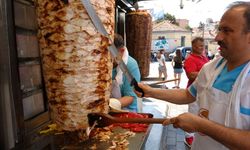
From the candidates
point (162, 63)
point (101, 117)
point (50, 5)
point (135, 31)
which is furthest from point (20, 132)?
point (162, 63)

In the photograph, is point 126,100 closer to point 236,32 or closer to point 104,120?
point 104,120

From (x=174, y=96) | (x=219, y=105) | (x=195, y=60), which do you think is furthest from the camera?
(x=195, y=60)

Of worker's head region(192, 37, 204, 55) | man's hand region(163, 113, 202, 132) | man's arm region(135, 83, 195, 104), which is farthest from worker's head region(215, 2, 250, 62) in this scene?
worker's head region(192, 37, 204, 55)

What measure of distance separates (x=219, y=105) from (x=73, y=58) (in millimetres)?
952

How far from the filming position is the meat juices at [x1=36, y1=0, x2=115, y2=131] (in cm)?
99

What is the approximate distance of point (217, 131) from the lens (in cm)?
129

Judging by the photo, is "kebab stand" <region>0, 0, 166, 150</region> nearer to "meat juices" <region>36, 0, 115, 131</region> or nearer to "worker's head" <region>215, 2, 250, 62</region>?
"meat juices" <region>36, 0, 115, 131</region>

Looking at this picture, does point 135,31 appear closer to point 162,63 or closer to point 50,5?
point 50,5

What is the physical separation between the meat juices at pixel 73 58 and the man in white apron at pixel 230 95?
0.50 meters

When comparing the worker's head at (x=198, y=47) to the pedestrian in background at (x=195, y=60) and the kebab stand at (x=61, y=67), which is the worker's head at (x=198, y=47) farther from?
the kebab stand at (x=61, y=67)

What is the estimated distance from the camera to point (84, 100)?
1.07 m

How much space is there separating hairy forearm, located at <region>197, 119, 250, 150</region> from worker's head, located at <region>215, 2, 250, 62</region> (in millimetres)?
430

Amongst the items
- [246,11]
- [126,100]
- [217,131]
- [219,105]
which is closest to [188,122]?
[217,131]

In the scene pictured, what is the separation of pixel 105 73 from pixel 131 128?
781 mm
